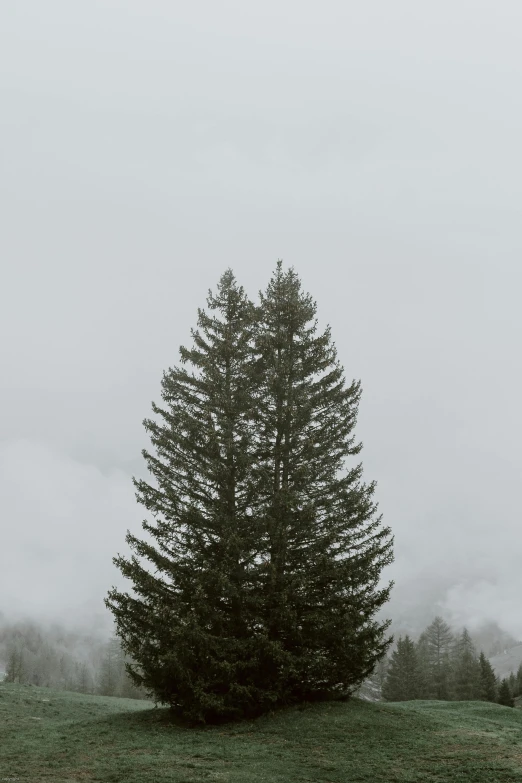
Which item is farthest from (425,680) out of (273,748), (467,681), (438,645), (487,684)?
(273,748)

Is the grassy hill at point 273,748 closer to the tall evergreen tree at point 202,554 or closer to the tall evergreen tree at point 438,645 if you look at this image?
the tall evergreen tree at point 202,554

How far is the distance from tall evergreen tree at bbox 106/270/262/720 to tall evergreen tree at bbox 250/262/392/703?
831mm

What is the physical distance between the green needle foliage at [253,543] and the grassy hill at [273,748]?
4.47 ft

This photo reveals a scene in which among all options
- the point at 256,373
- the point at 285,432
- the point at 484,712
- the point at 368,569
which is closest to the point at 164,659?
the point at 368,569

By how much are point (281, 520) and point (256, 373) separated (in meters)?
6.20

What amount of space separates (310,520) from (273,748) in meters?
7.68

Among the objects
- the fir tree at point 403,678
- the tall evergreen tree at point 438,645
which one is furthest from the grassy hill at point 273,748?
the tall evergreen tree at point 438,645

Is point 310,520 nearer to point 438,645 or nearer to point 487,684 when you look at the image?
point 487,684

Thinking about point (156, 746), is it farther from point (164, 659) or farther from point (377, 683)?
point (377, 683)

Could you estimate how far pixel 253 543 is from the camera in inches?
802

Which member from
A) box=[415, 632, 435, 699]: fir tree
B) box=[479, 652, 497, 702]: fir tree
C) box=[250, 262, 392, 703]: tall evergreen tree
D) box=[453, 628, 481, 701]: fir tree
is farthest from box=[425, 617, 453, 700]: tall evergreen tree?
box=[250, 262, 392, 703]: tall evergreen tree

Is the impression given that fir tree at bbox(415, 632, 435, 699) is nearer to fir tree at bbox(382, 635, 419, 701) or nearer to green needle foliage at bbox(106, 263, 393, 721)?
fir tree at bbox(382, 635, 419, 701)

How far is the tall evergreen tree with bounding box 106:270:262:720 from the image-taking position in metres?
18.1

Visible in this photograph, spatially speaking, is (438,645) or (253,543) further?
(438,645)
